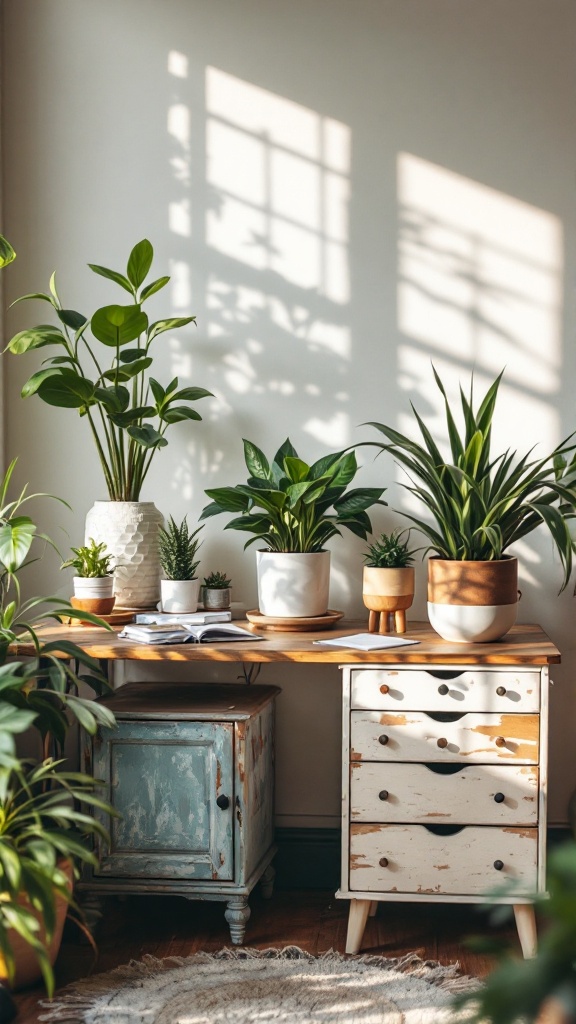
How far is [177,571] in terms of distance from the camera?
262 centimetres

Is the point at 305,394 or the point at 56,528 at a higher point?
the point at 305,394

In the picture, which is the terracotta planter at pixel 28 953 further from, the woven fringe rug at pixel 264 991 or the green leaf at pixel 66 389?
the green leaf at pixel 66 389

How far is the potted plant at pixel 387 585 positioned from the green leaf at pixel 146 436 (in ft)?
2.07

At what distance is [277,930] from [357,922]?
263 mm

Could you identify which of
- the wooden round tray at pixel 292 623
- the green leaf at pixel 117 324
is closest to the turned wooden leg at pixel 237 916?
the wooden round tray at pixel 292 623

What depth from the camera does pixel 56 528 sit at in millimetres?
2975

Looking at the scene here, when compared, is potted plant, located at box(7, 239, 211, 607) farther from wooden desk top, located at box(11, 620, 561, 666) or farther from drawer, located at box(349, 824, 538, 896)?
drawer, located at box(349, 824, 538, 896)

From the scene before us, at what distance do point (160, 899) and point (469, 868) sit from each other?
3.04 feet

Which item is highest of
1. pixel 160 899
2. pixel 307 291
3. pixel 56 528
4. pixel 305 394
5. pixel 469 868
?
pixel 307 291

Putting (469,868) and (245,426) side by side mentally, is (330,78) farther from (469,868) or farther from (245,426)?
(469,868)

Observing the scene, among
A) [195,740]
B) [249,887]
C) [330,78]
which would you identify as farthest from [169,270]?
[249,887]

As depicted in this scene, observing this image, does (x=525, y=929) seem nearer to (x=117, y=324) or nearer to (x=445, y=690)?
(x=445, y=690)

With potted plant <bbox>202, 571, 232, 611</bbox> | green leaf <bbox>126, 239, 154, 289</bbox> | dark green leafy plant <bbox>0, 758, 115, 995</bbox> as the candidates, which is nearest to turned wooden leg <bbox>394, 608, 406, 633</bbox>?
potted plant <bbox>202, 571, 232, 611</bbox>

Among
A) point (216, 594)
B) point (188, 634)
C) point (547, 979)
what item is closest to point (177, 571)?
point (216, 594)
